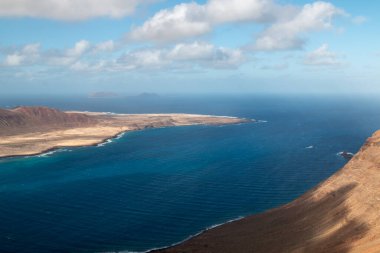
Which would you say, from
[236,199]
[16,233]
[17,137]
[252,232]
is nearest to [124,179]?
[236,199]

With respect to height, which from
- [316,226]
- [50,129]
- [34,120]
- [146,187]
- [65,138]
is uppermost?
[34,120]

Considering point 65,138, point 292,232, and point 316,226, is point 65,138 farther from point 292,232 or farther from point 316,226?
point 316,226

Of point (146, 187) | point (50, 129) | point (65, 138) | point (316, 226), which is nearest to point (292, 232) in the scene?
point (316, 226)

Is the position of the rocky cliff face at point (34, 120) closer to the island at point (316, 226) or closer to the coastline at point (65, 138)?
the coastline at point (65, 138)

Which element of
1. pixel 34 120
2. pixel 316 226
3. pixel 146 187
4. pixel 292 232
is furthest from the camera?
pixel 34 120

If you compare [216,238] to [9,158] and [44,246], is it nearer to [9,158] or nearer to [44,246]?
[44,246]

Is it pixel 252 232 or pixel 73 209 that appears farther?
pixel 73 209

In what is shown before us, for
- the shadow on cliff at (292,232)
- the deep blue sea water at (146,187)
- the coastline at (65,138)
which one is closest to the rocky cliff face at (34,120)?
the coastline at (65,138)
